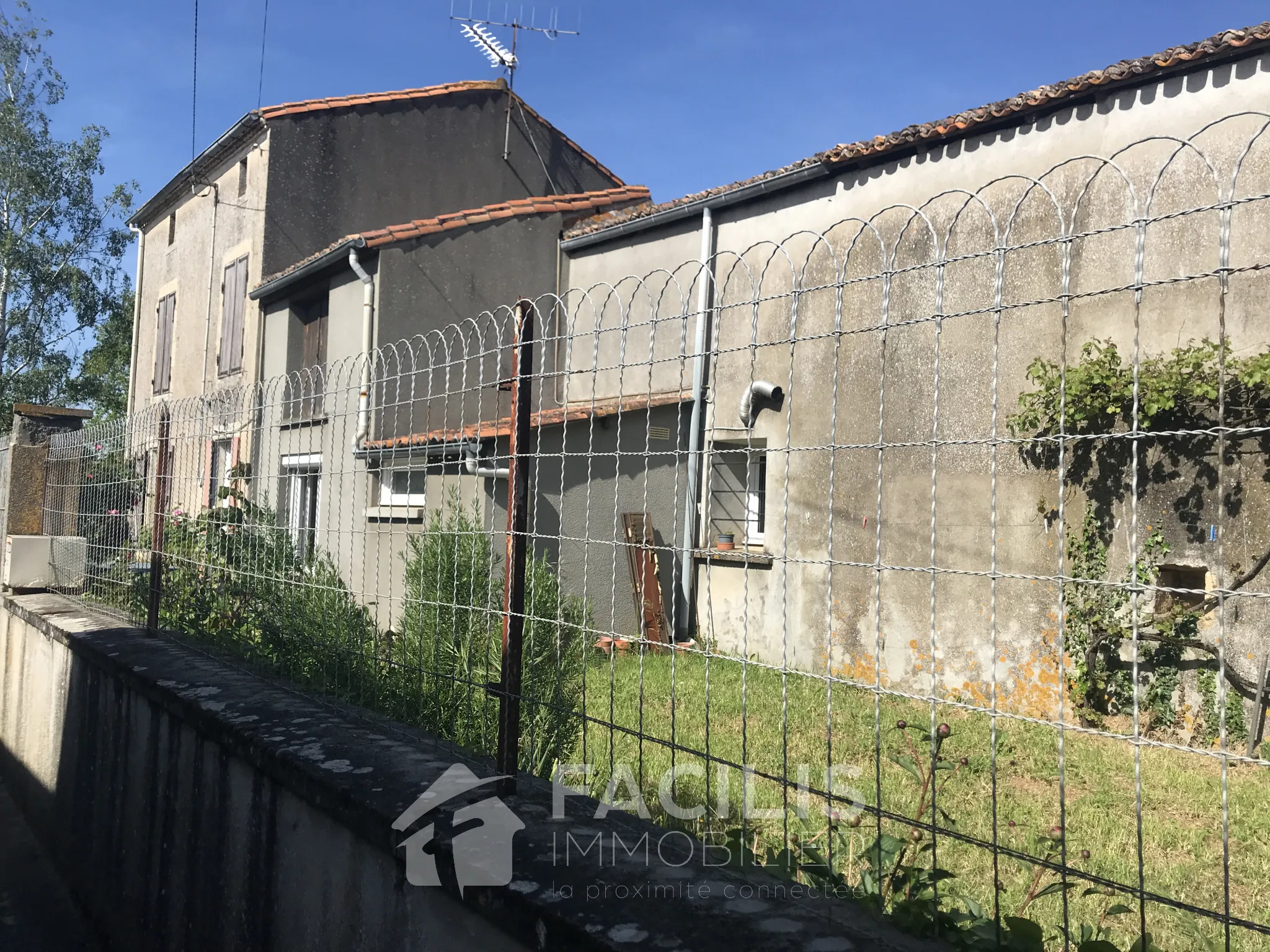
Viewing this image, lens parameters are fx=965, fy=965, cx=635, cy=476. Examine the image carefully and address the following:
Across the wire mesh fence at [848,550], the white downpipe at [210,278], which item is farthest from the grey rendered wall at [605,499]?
the white downpipe at [210,278]

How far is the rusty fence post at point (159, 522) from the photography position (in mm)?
4797

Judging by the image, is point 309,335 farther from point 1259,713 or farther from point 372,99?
point 1259,713

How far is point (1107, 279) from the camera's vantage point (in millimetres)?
6832

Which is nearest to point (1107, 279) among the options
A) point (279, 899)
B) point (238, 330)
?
point (279, 899)

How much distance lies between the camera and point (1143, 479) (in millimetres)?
6691

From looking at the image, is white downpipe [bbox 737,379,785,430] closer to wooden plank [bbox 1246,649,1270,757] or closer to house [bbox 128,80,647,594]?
wooden plank [bbox 1246,649,1270,757]

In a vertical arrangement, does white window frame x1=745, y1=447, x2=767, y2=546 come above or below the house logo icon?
above

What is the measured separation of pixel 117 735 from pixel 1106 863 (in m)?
4.24

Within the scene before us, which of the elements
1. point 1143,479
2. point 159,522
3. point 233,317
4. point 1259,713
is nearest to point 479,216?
point 233,317

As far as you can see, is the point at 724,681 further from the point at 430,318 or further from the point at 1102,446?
the point at 430,318

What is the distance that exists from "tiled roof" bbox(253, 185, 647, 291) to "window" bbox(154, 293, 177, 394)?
455cm

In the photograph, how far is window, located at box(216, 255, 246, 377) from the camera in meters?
13.8

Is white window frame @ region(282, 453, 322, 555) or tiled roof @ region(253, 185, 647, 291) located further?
tiled roof @ region(253, 185, 647, 291)

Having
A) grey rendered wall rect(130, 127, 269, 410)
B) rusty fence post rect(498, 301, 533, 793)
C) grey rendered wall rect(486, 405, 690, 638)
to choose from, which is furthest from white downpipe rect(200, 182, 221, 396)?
rusty fence post rect(498, 301, 533, 793)
